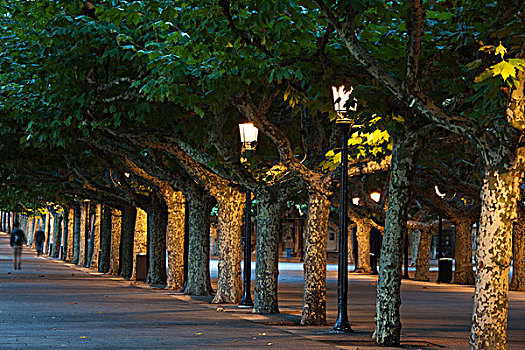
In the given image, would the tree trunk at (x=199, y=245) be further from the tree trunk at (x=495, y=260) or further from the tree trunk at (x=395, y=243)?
the tree trunk at (x=495, y=260)

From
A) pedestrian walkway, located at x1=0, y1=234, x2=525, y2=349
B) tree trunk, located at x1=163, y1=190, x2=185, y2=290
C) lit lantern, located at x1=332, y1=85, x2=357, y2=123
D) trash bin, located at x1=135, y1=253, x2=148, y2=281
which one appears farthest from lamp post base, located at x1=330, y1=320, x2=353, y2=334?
trash bin, located at x1=135, y1=253, x2=148, y2=281

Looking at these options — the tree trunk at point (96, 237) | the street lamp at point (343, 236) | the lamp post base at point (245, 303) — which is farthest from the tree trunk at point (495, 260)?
the tree trunk at point (96, 237)


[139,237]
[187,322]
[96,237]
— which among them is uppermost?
[96,237]

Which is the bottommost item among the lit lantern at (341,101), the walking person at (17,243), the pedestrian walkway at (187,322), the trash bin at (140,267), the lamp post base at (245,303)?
the pedestrian walkway at (187,322)

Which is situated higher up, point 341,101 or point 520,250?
point 341,101

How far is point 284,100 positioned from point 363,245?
32425mm

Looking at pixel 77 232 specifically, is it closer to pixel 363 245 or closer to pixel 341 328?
pixel 363 245

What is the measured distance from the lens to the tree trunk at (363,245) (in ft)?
152

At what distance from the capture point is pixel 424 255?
132ft

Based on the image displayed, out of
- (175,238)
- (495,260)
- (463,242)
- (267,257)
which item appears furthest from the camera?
(463,242)

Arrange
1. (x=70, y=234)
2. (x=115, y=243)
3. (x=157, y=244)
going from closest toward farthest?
(x=157, y=244), (x=115, y=243), (x=70, y=234)

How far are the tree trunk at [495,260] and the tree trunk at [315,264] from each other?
686 centimetres

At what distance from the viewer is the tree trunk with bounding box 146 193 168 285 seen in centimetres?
3244

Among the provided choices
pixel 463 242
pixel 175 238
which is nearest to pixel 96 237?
pixel 175 238
